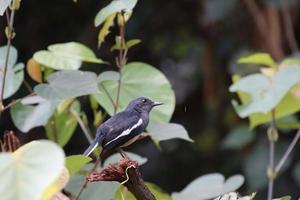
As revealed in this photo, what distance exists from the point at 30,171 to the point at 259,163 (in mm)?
2771

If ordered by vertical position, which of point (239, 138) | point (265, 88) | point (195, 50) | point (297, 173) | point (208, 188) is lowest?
point (297, 173)

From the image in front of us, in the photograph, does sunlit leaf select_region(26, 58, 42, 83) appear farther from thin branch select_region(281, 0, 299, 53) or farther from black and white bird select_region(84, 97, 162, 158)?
thin branch select_region(281, 0, 299, 53)

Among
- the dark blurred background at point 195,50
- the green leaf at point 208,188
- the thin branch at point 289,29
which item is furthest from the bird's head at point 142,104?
the thin branch at point 289,29

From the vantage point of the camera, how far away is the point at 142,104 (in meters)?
1.82

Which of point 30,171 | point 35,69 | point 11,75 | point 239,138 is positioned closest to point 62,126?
point 35,69

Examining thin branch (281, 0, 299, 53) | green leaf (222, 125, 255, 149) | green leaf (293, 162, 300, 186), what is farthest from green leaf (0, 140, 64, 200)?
thin branch (281, 0, 299, 53)

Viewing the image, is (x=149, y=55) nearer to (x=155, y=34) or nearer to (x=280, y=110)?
(x=155, y=34)

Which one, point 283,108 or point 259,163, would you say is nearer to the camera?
point 283,108

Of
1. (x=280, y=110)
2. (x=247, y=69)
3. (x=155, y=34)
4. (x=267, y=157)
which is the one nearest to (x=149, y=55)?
(x=155, y=34)

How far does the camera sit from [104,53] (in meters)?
4.38

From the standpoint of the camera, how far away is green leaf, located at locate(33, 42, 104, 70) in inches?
75.4

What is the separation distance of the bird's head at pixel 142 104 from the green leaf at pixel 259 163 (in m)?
1.84

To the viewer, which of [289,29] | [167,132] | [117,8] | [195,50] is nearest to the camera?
[117,8]

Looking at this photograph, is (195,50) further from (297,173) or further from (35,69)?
(35,69)
